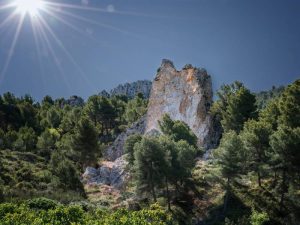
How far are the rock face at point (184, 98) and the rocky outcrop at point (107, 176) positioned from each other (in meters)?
20.8

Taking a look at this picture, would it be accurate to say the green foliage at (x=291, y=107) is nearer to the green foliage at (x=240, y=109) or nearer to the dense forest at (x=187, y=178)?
the dense forest at (x=187, y=178)

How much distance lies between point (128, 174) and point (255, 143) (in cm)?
2731

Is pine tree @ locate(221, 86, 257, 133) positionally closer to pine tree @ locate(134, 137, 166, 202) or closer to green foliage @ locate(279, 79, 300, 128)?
green foliage @ locate(279, 79, 300, 128)

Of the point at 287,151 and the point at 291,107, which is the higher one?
the point at 291,107

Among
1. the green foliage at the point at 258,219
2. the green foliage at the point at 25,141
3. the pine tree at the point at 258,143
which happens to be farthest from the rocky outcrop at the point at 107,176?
the green foliage at the point at 258,219

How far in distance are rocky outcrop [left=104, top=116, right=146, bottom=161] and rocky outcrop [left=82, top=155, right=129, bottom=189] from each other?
58.7 ft

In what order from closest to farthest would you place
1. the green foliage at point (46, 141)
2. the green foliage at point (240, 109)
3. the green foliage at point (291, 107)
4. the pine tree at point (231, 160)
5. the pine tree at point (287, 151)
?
the pine tree at point (287, 151), the pine tree at point (231, 160), the green foliage at point (291, 107), the green foliage at point (240, 109), the green foliage at point (46, 141)

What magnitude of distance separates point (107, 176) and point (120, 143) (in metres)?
23.4

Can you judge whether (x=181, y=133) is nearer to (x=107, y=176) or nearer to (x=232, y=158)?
(x=107, y=176)

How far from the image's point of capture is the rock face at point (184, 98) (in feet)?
286

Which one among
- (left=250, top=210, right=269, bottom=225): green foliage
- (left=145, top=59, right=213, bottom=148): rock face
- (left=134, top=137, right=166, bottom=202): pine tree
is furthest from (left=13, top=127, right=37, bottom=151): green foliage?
(left=250, top=210, right=269, bottom=225): green foliage

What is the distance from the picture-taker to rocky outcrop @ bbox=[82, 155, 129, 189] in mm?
69119

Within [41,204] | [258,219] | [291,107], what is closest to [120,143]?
[291,107]

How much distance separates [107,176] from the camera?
7231cm
